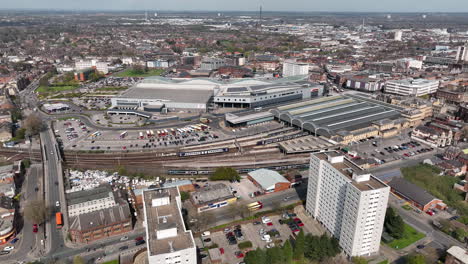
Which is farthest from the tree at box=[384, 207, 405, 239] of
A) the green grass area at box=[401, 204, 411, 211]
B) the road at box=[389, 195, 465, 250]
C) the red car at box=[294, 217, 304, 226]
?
the red car at box=[294, 217, 304, 226]

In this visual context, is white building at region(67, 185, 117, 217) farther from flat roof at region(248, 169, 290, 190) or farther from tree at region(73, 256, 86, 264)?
flat roof at region(248, 169, 290, 190)

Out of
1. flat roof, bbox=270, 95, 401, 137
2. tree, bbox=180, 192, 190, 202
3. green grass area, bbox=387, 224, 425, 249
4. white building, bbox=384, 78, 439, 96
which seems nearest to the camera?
green grass area, bbox=387, 224, 425, 249

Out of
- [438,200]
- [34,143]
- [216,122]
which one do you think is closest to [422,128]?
[438,200]

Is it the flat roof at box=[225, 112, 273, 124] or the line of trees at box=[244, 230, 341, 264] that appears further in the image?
the flat roof at box=[225, 112, 273, 124]

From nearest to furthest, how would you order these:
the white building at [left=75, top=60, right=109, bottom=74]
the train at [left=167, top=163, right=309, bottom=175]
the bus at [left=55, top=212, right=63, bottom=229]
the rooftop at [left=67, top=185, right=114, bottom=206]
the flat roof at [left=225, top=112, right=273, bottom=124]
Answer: the bus at [left=55, top=212, right=63, bottom=229] → the rooftop at [left=67, top=185, right=114, bottom=206] → the train at [left=167, top=163, right=309, bottom=175] → the flat roof at [left=225, top=112, right=273, bottom=124] → the white building at [left=75, top=60, right=109, bottom=74]

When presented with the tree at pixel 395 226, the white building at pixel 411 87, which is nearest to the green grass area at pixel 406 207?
the tree at pixel 395 226

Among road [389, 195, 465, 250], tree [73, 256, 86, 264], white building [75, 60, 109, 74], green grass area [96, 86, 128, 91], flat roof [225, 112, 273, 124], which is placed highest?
white building [75, 60, 109, 74]

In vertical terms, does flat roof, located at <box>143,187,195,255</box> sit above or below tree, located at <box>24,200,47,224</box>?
above

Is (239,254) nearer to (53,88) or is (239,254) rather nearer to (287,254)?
(287,254)
